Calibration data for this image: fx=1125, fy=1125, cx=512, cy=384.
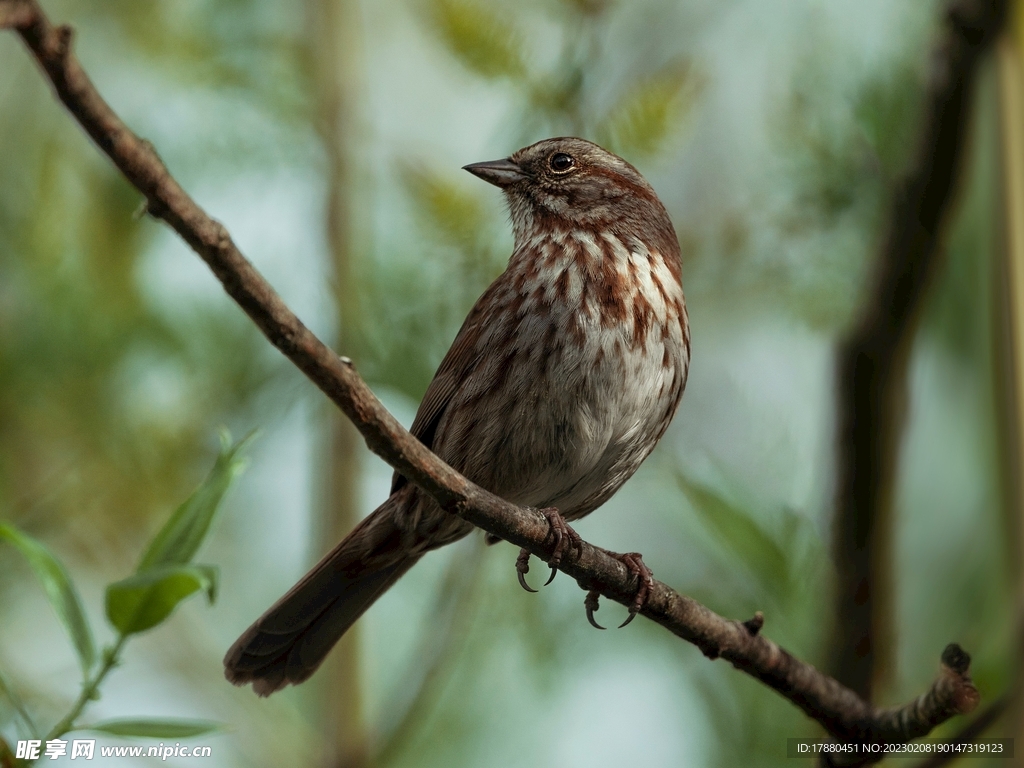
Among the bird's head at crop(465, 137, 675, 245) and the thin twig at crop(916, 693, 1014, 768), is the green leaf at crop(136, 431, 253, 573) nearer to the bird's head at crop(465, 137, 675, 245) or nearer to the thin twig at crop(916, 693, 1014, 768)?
the thin twig at crop(916, 693, 1014, 768)

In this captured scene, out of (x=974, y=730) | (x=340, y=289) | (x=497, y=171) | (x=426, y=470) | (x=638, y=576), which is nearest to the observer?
(x=426, y=470)

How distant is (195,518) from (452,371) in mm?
2378

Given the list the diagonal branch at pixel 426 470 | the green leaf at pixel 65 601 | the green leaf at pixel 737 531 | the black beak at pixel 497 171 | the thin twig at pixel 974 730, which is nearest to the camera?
the diagonal branch at pixel 426 470

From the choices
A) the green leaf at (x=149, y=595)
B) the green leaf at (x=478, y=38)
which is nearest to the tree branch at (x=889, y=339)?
the green leaf at (x=478, y=38)

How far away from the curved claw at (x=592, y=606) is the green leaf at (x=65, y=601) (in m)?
2.19

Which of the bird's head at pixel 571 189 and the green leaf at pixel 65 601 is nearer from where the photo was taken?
the green leaf at pixel 65 601

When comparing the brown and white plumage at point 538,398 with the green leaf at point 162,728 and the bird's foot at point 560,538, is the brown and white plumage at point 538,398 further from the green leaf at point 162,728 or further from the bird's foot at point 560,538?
the green leaf at point 162,728

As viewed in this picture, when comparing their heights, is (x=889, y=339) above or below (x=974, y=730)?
above

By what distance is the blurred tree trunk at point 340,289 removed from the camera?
4332 mm

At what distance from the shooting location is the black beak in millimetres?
5070

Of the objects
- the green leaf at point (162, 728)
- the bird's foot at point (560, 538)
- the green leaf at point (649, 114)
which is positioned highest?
the green leaf at point (649, 114)

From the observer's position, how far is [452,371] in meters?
4.68

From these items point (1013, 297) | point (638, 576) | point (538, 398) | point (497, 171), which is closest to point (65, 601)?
point (638, 576)

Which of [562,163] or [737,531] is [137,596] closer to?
[737,531]
